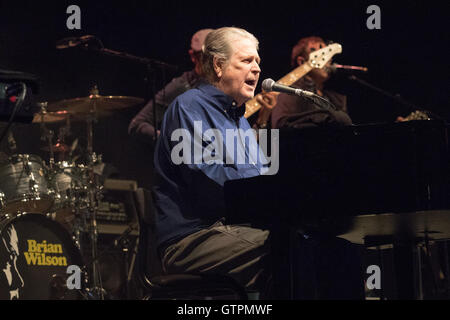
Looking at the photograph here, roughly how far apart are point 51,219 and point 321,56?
275cm

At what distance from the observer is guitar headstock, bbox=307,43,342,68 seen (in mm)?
5930

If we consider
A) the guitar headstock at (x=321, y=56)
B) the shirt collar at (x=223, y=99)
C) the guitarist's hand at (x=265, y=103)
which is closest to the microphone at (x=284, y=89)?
the shirt collar at (x=223, y=99)

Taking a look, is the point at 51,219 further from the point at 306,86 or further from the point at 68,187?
the point at 306,86

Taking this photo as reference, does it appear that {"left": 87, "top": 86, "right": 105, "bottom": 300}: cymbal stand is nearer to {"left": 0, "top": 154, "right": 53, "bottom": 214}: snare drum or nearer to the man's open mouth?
{"left": 0, "top": 154, "right": 53, "bottom": 214}: snare drum

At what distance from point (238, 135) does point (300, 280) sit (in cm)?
84

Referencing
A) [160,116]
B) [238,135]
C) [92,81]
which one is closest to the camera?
[238,135]

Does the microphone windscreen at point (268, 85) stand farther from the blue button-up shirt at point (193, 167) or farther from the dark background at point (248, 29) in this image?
the dark background at point (248, 29)

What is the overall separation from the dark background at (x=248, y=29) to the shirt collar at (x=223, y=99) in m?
3.32

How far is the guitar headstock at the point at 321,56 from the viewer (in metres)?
5.93

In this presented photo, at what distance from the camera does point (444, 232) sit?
8.64 feet

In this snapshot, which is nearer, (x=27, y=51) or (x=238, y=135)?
(x=238, y=135)

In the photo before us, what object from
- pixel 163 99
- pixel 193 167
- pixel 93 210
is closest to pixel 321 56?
pixel 163 99
